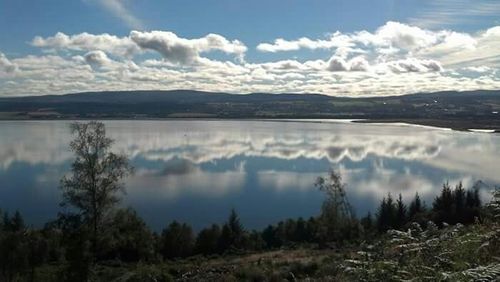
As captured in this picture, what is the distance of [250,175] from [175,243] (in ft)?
87.1

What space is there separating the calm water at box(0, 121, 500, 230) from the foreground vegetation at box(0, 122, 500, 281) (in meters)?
5.43

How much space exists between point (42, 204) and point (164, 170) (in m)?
18.6

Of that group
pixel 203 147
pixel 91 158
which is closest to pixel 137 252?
pixel 91 158

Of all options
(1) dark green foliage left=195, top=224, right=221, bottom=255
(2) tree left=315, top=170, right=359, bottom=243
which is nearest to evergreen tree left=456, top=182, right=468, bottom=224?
(2) tree left=315, top=170, right=359, bottom=243

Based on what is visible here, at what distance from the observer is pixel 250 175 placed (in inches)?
2126

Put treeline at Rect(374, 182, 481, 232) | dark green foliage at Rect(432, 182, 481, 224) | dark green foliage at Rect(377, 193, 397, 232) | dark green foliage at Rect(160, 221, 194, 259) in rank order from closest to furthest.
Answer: dark green foliage at Rect(160, 221, 194, 259) → dark green foliage at Rect(432, 182, 481, 224) → treeline at Rect(374, 182, 481, 232) → dark green foliage at Rect(377, 193, 397, 232)

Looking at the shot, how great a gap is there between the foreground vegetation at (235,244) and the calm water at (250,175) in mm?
5433

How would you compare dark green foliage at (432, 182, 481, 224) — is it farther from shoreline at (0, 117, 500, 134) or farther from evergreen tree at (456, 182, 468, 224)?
shoreline at (0, 117, 500, 134)

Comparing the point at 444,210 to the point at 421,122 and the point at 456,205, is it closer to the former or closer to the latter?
the point at 456,205

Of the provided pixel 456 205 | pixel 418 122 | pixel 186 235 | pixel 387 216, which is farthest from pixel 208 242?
pixel 418 122

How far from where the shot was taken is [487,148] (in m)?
77.9

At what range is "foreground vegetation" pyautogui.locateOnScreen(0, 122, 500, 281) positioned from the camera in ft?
12.5

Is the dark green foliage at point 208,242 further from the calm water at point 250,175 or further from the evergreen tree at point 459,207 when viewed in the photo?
the evergreen tree at point 459,207

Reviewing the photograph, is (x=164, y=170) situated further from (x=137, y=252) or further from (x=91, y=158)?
(x=91, y=158)
